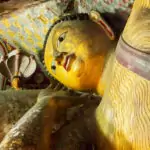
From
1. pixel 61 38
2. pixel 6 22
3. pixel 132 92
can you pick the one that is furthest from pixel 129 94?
pixel 6 22

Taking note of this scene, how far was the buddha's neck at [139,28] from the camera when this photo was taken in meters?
0.88

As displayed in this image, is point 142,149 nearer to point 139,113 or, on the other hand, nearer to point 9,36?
point 139,113

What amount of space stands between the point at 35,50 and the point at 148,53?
1091mm

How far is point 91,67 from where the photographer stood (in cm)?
133

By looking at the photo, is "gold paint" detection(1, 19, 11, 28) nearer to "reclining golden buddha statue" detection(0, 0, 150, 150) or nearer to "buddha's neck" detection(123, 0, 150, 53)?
"reclining golden buddha statue" detection(0, 0, 150, 150)

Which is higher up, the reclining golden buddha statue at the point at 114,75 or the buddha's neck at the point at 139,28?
the buddha's neck at the point at 139,28

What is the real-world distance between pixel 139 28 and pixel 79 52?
446 mm

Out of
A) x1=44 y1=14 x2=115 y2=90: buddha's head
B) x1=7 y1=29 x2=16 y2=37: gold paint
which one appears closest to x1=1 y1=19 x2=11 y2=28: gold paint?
x1=7 y1=29 x2=16 y2=37: gold paint

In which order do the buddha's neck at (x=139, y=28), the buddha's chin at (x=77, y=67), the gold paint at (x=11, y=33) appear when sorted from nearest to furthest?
the buddha's neck at (x=139, y=28)
the buddha's chin at (x=77, y=67)
the gold paint at (x=11, y=33)

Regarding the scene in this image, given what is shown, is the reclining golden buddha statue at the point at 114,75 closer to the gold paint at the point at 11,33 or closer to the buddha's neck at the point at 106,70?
the buddha's neck at the point at 106,70

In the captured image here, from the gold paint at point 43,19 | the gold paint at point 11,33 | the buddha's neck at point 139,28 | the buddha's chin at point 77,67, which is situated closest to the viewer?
the buddha's neck at point 139,28

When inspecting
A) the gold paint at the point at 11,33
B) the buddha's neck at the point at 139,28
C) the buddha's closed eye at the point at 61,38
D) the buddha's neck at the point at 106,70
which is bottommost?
the gold paint at the point at 11,33

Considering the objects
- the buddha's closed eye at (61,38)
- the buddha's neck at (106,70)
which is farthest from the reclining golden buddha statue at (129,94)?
the buddha's closed eye at (61,38)

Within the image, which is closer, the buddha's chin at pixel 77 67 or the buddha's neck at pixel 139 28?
the buddha's neck at pixel 139 28
